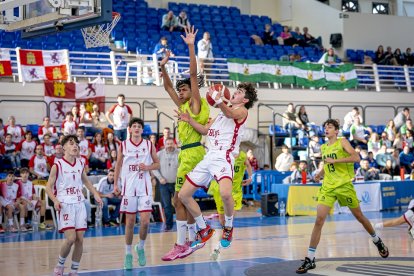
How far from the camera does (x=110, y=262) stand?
12.4m

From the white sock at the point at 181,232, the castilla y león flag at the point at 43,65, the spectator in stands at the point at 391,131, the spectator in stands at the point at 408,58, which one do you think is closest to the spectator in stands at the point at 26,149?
the castilla y león flag at the point at 43,65

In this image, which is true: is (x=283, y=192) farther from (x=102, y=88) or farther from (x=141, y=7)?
(x=141, y=7)

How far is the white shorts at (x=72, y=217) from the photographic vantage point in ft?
34.0

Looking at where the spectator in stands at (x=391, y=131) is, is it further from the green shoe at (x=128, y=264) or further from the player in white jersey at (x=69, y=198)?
the player in white jersey at (x=69, y=198)

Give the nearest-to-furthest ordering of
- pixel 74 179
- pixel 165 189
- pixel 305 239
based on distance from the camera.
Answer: pixel 74 179 < pixel 305 239 < pixel 165 189

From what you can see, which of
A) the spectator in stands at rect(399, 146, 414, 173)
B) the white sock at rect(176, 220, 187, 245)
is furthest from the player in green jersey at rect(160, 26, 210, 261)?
the spectator in stands at rect(399, 146, 414, 173)

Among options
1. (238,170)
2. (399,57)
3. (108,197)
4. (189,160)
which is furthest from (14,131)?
(399,57)

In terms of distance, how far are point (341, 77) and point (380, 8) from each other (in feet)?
32.9

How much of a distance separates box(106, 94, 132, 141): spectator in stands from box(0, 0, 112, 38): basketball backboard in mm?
9821

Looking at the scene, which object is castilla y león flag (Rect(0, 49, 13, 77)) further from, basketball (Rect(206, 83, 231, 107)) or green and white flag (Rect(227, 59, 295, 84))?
basketball (Rect(206, 83, 231, 107))

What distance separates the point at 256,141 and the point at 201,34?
5783 mm

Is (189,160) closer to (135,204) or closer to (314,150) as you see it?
(135,204)

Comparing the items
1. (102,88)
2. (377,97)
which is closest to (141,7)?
(102,88)

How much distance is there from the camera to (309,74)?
29.6 meters
